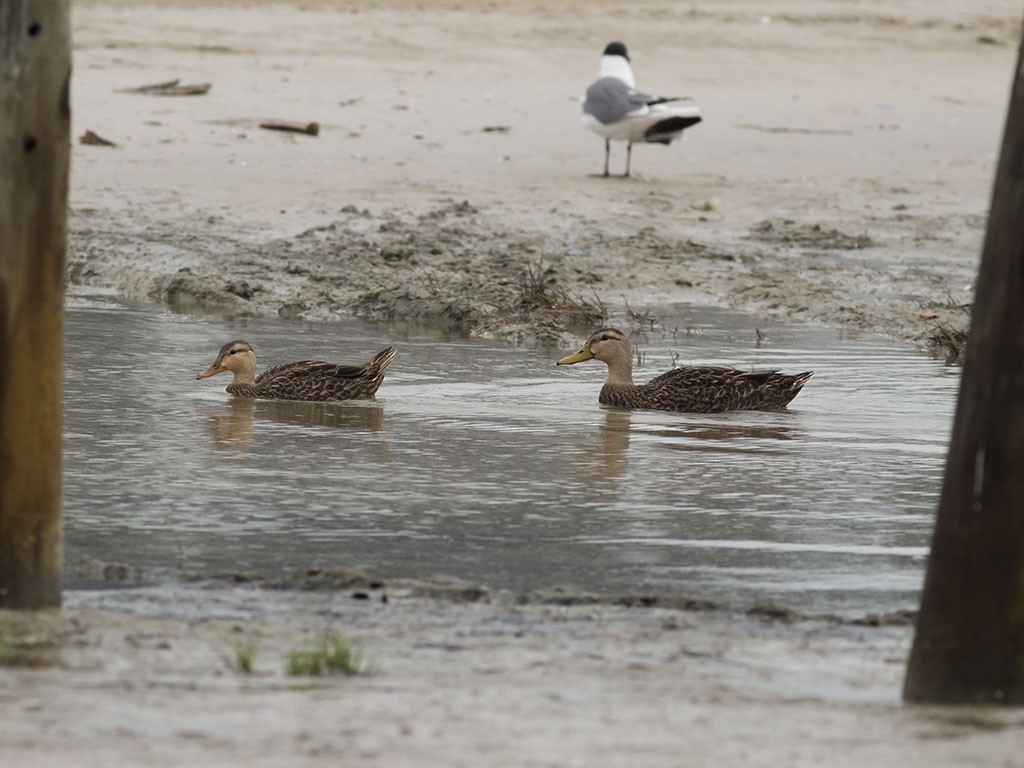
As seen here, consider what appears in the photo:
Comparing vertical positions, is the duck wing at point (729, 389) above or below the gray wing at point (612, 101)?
below

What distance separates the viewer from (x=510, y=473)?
882 centimetres

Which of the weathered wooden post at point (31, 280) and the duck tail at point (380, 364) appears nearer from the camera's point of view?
the weathered wooden post at point (31, 280)

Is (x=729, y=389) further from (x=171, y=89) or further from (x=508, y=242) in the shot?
(x=171, y=89)

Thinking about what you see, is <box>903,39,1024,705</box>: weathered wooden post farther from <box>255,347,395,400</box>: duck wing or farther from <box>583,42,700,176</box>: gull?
<box>583,42,700,176</box>: gull

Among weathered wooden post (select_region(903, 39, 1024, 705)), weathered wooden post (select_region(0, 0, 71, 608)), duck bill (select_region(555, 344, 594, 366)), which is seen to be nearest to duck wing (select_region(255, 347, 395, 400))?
duck bill (select_region(555, 344, 594, 366))

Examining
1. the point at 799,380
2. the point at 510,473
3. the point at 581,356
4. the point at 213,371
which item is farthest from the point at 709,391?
the point at 213,371

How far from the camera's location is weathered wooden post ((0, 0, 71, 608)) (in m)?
5.39

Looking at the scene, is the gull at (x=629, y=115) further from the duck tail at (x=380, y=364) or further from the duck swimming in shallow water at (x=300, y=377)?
the duck tail at (x=380, y=364)

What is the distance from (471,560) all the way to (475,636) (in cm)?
121

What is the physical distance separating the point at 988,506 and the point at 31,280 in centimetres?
292

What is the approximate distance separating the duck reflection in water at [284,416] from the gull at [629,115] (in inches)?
317

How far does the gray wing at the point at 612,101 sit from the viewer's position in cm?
1830

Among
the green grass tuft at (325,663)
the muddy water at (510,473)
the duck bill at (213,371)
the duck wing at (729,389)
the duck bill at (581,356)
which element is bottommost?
the green grass tuft at (325,663)

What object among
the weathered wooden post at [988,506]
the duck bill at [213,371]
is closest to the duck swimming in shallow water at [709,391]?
the duck bill at [213,371]
